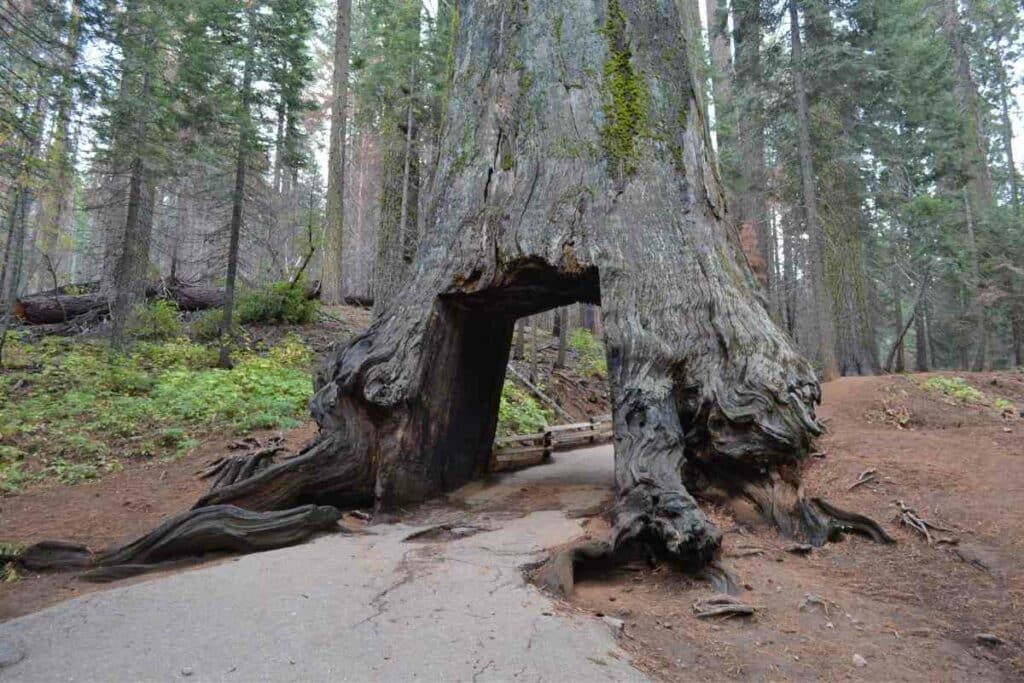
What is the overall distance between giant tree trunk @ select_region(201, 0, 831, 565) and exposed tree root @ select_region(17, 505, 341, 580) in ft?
2.05

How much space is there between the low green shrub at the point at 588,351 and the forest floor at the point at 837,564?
462 inches

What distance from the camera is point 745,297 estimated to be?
22.7 feet

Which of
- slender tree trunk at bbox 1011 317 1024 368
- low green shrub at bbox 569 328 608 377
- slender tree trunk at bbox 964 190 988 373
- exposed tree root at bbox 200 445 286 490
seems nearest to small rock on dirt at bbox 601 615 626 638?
exposed tree root at bbox 200 445 286 490

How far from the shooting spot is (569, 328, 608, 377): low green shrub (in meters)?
21.2

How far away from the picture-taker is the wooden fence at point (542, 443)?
10383mm

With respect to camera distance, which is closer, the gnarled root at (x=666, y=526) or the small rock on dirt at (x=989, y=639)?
the small rock on dirt at (x=989, y=639)

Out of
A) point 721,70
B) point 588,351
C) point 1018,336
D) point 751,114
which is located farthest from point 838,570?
point 1018,336

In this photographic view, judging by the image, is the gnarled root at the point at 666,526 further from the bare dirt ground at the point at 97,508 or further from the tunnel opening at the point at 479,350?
the bare dirt ground at the point at 97,508

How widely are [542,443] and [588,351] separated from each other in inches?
462

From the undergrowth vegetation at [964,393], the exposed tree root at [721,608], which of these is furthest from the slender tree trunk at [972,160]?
the exposed tree root at [721,608]

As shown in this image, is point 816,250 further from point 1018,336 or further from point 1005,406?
point 1018,336

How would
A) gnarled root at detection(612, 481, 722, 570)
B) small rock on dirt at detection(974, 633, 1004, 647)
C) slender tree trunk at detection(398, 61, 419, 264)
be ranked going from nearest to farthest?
small rock on dirt at detection(974, 633, 1004, 647) < gnarled root at detection(612, 481, 722, 570) < slender tree trunk at detection(398, 61, 419, 264)

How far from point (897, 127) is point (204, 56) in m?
23.7

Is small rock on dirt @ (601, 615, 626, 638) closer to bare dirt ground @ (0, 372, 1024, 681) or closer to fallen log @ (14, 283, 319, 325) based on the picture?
bare dirt ground @ (0, 372, 1024, 681)
